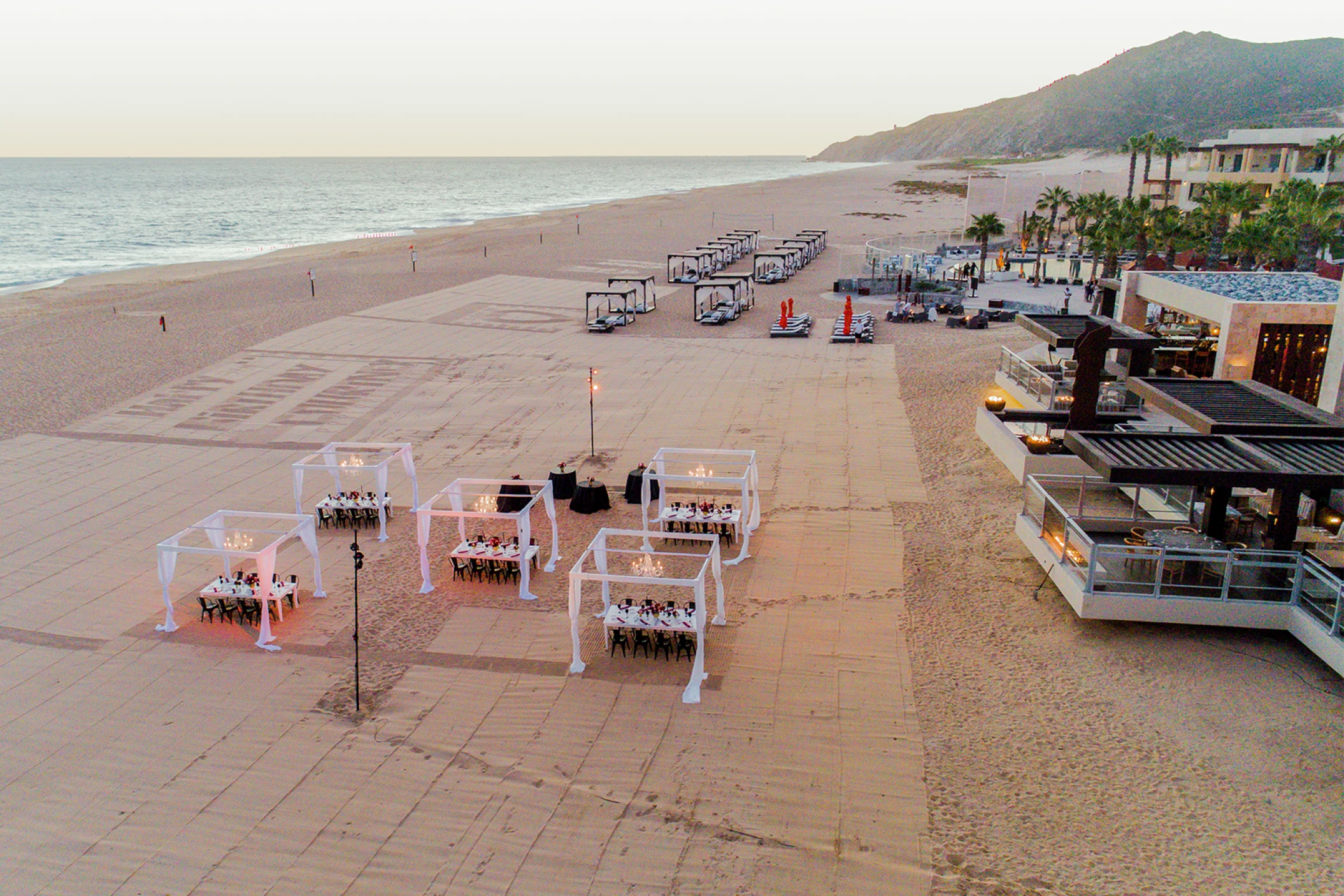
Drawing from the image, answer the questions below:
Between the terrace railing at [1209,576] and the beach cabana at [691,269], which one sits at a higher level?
the beach cabana at [691,269]

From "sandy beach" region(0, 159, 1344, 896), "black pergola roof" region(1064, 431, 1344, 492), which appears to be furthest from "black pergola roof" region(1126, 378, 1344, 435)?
"sandy beach" region(0, 159, 1344, 896)

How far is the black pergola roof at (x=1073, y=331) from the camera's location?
22.2 m

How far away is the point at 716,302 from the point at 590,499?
89.2 ft

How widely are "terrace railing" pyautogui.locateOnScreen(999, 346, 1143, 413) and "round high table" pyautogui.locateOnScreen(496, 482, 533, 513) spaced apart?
13132mm

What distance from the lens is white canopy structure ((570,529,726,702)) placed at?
1286 cm

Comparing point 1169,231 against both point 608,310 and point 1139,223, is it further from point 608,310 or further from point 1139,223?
point 608,310

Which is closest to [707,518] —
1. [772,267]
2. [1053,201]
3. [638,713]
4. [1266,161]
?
[638,713]

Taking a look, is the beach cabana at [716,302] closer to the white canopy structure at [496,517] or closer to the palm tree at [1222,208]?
the palm tree at [1222,208]

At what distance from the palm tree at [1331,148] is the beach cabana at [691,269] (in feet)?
133

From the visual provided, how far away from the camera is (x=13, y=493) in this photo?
68.5 feet

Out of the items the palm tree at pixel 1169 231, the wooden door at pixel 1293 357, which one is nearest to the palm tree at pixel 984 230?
the palm tree at pixel 1169 231

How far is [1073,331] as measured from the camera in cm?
2445

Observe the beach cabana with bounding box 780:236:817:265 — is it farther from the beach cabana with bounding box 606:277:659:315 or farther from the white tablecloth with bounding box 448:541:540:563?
the white tablecloth with bounding box 448:541:540:563

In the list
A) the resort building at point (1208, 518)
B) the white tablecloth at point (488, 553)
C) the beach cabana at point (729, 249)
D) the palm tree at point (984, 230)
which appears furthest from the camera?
the beach cabana at point (729, 249)
